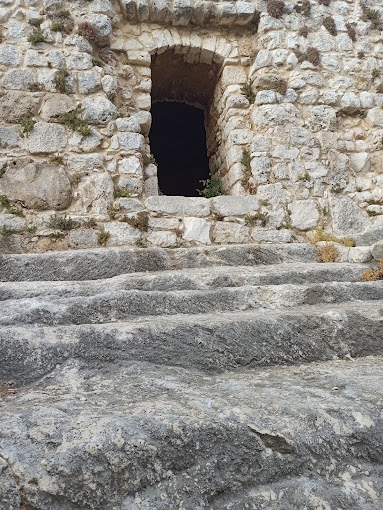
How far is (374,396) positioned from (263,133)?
14.4 feet

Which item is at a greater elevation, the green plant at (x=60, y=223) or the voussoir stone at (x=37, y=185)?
the voussoir stone at (x=37, y=185)

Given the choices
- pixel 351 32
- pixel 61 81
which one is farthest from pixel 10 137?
pixel 351 32

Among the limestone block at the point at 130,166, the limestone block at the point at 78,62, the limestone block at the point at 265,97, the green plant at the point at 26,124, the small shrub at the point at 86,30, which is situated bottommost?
the limestone block at the point at 130,166

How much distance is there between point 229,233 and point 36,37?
3.18 m

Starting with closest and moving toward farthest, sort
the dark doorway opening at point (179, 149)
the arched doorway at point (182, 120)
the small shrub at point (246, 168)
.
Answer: the small shrub at point (246, 168), the arched doorway at point (182, 120), the dark doorway opening at point (179, 149)

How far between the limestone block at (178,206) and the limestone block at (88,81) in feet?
4.87

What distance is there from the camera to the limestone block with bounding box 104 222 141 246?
14.9 ft

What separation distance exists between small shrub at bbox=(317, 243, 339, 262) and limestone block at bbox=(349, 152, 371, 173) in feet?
5.59

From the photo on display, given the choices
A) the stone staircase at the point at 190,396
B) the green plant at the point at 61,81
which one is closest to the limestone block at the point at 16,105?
the green plant at the point at 61,81

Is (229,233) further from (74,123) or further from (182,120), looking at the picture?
(182,120)

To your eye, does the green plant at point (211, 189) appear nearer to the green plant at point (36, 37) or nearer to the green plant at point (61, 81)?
the green plant at point (61, 81)

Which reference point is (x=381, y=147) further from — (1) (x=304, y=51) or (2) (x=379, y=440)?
(2) (x=379, y=440)

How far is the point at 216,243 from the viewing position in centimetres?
477

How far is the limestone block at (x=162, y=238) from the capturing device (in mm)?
4625
